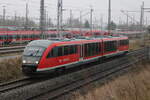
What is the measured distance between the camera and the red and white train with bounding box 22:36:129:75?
1306 cm

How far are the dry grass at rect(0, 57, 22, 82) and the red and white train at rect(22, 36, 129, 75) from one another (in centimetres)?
173

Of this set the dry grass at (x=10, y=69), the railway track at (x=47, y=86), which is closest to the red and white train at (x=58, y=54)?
the railway track at (x=47, y=86)

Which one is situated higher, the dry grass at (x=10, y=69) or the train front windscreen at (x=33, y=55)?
the train front windscreen at (x=33, y=55)

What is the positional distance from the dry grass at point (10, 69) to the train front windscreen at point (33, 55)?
6.26 ft

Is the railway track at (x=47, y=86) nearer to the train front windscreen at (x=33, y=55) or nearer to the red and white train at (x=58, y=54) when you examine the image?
the red and white train at (x=58, y=54)

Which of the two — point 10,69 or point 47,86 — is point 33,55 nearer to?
point 47,86

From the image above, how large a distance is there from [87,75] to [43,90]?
184 inches

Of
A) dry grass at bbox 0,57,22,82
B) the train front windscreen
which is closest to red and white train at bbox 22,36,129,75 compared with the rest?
the train front windscreen

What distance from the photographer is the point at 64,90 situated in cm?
1185

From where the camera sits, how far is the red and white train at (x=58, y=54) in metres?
13.1

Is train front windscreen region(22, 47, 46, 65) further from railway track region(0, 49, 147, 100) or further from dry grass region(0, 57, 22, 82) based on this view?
dry grass region(0, 57, 22, 82)

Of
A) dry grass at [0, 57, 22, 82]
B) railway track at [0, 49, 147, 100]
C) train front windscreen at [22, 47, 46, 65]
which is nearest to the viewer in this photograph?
railway track at [0, 49, 147, 100]

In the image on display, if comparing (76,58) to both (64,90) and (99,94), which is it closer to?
(64,90)

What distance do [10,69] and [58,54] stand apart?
352 centimetres
